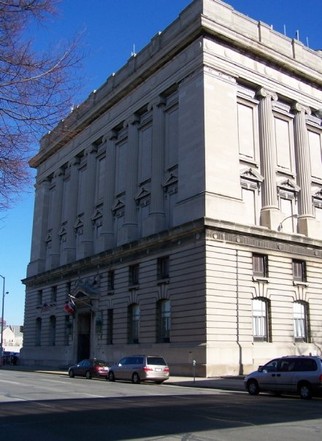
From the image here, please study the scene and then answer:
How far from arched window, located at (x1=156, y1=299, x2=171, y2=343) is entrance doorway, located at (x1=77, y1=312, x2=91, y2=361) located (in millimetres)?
12735

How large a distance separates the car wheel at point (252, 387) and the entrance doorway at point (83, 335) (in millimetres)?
Result: 29272

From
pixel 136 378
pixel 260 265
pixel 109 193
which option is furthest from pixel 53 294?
pixel 136 378

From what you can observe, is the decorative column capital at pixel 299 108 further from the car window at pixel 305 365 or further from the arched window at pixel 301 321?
the car window at pixel 305 365

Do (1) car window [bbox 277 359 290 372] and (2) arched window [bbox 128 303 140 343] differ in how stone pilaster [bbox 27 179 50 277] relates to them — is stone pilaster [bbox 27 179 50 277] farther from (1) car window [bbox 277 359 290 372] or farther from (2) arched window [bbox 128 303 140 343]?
(1) car window [bbox 277 359 290 372]

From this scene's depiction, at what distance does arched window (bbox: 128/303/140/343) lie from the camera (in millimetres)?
41750

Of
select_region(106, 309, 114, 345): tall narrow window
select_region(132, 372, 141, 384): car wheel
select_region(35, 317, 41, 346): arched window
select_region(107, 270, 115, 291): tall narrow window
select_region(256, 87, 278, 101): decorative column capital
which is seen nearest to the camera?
select_region(132, 372, 141, 384): car wheel

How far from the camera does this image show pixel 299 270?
3956 cm

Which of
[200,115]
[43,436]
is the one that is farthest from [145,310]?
[43,436]

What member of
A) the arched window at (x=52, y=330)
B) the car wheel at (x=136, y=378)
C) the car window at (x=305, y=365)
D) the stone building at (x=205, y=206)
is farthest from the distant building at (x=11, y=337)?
the car window at (x=305, y=365)

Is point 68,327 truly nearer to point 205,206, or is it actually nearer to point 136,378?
point 205,206

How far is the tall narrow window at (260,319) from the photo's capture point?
118 ft

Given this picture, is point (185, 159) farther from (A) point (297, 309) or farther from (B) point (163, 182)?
(A) point (297, 309)

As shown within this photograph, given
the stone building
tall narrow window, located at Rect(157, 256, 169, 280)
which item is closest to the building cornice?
the stone building

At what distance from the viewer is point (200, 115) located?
124 feet
